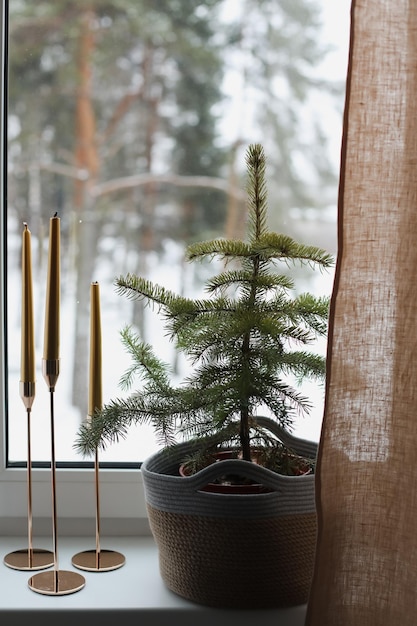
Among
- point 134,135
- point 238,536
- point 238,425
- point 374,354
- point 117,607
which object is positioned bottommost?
point 117,607

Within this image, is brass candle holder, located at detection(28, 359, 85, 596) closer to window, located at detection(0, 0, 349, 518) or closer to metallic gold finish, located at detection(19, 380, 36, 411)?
metallic gold finish, located at detection(19, 380, 36, 411)

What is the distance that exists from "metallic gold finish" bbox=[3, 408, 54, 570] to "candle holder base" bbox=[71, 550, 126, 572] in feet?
0.14

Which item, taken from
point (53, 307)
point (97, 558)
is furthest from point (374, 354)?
point (97, 558)

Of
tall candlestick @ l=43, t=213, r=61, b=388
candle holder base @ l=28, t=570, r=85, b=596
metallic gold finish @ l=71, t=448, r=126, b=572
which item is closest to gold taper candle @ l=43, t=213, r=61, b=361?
tall candlestick @ l=43, t=213, r=61, b=388

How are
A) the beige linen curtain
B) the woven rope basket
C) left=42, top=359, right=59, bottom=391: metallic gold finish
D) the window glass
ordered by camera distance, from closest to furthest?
the beige linen curtain < the woven rope basket < left=42, top=359, right=59, bottom=391: metallic gold finish < the window glass

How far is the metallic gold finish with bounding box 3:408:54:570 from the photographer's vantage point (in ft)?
3.95

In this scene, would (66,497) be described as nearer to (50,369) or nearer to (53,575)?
(53,575)

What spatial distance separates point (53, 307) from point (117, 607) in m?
0.43

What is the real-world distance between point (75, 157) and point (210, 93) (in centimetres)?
25

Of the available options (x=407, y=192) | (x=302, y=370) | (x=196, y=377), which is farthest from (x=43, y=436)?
(x=407, y=192)

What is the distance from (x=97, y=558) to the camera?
1.25m

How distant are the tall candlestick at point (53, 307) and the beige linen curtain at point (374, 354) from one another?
1.31ft

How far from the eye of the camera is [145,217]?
134 centimetres

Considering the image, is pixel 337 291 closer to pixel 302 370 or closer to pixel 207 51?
pixel 302 370
